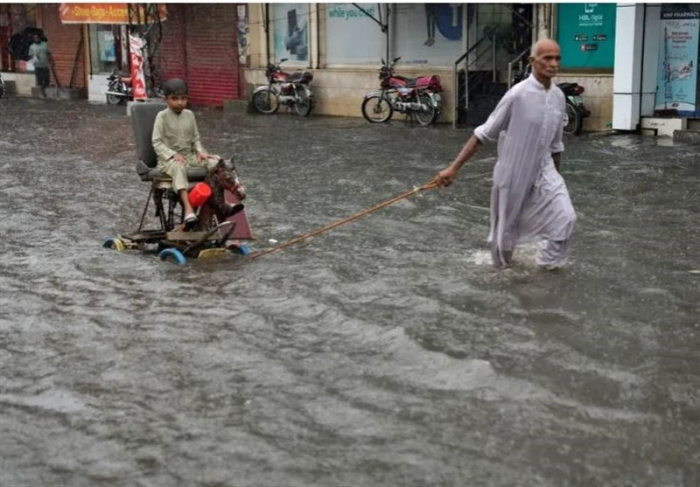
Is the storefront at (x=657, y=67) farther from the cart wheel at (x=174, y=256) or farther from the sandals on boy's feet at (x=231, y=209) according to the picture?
the cart wheel at (x=174, y=256)

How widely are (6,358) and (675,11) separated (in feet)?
41.8

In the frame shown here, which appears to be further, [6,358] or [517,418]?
[6,358]

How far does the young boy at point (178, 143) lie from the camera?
25.2 ft

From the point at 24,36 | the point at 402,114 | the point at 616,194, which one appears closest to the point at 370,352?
the point at 616,194

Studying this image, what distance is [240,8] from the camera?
77.1ft

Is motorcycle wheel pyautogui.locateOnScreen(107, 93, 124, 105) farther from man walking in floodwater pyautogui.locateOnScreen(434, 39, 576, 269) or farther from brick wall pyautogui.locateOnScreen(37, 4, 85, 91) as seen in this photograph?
man walking in floodwater pyautogui.locateOnScreen(434, 39, 576, 269)

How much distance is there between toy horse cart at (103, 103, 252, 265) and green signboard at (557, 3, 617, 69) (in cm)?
1027

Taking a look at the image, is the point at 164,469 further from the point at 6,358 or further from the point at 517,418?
the point at 6,358

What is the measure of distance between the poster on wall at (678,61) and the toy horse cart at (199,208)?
9813mm

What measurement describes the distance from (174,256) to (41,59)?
24090 mm

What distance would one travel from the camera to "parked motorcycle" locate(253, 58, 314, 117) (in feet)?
69.5

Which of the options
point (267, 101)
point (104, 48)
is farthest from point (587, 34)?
point (104, 48)

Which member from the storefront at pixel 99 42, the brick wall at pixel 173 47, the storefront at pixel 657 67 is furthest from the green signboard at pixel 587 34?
the storefront at pixel 99 42

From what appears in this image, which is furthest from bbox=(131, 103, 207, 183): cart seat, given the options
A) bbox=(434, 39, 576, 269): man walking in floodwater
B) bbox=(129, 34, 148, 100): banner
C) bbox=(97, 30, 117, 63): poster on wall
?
bbox=(97, 30, 117, 63): poster on wall
